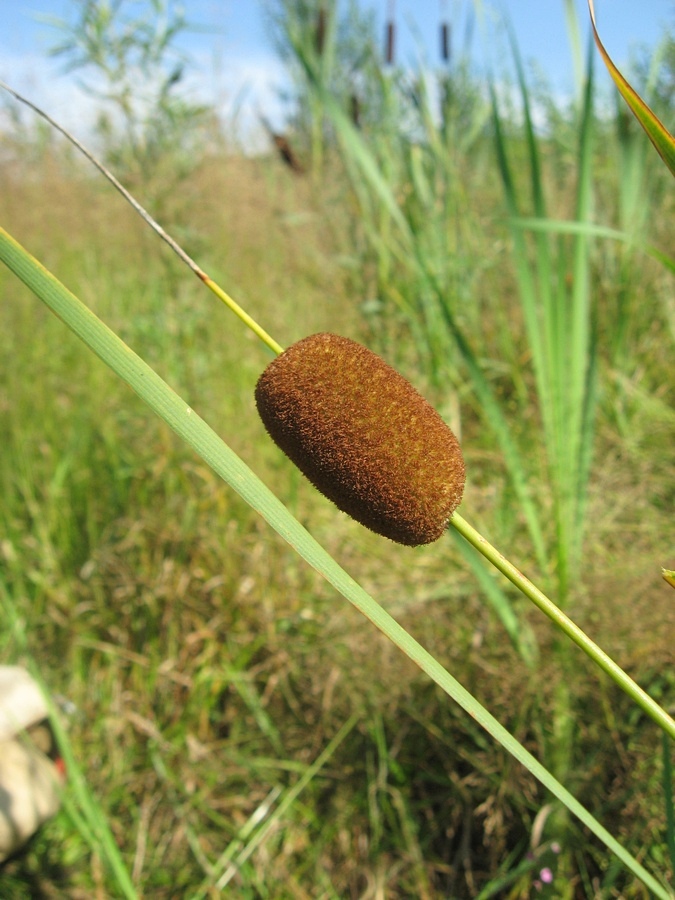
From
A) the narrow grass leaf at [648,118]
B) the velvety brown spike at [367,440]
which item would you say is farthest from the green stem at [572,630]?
the narrow grass leaf at [648,118]

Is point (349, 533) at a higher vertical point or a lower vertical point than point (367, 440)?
lower

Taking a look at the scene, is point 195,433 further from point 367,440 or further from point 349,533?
point 349,533

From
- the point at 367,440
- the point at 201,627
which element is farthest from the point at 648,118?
the point at 201,627

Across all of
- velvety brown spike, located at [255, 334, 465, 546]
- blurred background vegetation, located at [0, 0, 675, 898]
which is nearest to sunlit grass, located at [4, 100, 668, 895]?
blurred background vegetation, located at [0, 0, 675, 898]

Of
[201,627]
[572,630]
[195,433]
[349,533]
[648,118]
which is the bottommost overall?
[201,627]

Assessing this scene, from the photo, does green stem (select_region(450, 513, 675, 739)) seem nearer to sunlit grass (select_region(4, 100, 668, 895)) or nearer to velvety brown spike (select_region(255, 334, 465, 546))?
velvety brown spike (select_region(255, 334, 465, 546))

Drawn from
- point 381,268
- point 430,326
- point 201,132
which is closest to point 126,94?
point 201,132
